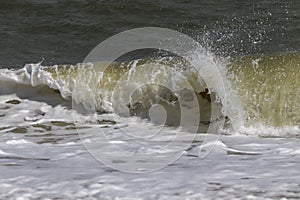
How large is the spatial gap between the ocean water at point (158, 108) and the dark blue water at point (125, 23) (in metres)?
0.03

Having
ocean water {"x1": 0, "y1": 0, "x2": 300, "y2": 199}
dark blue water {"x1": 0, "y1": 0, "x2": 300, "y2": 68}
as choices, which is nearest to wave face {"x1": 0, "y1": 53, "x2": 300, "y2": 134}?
ocean water {"x1": 0, "y1": 0, "x2": 300, "y2": 199}

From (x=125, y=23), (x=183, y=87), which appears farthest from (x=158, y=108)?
(x=125, y=23)

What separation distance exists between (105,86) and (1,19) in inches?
208

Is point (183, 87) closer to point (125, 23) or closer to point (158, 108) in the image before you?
point (158, 108)

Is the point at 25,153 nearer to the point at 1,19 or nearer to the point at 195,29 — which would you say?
the point at 195,29

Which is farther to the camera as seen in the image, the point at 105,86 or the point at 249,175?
the point at 105,86

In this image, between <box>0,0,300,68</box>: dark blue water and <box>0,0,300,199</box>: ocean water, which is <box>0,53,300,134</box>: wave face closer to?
<box>0,0,300,199</box>: ocean water

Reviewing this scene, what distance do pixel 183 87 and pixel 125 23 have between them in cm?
481

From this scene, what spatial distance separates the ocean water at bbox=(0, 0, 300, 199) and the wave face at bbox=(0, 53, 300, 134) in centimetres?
1

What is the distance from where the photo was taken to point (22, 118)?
6.50 metres

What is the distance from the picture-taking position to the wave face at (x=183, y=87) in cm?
648

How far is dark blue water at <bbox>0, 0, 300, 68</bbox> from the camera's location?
10.2 metres

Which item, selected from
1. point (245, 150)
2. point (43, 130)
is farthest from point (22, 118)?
point (245, 150)

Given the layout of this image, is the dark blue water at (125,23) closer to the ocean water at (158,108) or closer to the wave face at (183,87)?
the ocean water at (158,108)
